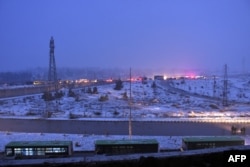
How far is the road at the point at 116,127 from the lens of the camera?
535 inches

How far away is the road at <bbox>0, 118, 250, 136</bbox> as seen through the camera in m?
13.6

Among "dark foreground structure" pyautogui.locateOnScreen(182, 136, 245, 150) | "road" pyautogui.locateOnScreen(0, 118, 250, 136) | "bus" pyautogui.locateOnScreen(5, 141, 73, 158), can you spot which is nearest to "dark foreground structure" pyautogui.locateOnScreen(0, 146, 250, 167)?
"bus" pyautogui.locateOnScreen(5, 141, 73, 158)

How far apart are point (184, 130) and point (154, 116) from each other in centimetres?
419

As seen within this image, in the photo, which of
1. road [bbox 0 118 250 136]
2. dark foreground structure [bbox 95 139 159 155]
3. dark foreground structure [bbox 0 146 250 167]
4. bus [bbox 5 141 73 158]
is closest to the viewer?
dark foreground structure [bbox 0 146 250 167]

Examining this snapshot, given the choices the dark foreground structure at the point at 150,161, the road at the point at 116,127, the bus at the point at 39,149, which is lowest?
the road at the point at 116,127

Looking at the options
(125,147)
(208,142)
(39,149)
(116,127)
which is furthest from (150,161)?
(116,127)

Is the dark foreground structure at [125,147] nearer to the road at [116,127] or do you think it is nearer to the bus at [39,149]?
the bus at [39,149]

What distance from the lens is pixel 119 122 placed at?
52.0 feet

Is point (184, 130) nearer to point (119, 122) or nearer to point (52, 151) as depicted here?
point (119, 122)

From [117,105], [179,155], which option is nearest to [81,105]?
[117,105]

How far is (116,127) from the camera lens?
14.6m

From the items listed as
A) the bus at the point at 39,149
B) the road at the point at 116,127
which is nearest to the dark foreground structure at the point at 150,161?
the bus at the point at 39,149

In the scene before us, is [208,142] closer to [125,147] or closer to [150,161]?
[125,147]

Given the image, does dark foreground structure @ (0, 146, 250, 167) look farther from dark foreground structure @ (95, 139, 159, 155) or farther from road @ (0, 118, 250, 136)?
road @ (0, 118, 250, 136)
